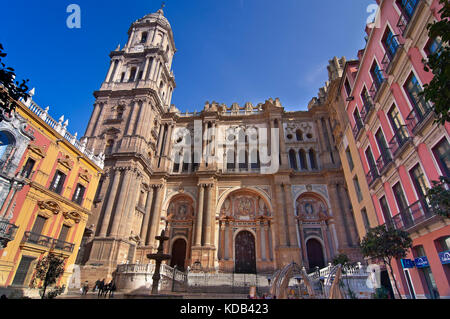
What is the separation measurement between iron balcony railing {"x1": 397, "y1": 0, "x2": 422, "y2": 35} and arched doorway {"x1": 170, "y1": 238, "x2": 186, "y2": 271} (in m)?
23.8

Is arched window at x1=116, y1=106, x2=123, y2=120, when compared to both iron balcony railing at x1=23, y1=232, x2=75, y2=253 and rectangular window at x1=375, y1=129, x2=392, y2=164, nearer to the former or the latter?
iron balcony railing at x1=23, y1=232, x2=75, y2=253

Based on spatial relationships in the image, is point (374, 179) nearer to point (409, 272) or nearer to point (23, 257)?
point (409, 272)

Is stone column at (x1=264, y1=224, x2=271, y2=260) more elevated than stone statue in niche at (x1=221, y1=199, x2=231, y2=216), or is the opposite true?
stone statue in niche at (x1=221, y1=199, x2=231, y2=216)

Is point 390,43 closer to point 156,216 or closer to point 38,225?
point 38,225

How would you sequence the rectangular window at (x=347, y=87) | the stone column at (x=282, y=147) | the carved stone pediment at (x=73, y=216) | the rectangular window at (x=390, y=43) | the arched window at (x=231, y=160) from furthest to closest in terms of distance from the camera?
1. the arched window at (x=231, y=160)
2. the stone column at (x=282, y=147)
3. the rectangular window at (x=347, y=87)
4. the carved stone pediment at (x=73, y=216)
5. the rectangular window at (x=390, y=43)

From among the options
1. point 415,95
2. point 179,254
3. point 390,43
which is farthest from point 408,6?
point 179,254

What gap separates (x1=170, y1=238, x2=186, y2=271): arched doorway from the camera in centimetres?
2388

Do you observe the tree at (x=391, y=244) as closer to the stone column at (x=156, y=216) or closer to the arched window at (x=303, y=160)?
the arched window at (x=303, y=160)

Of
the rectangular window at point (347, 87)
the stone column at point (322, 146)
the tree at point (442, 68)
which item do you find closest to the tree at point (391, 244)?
the tree at point (442, 68)

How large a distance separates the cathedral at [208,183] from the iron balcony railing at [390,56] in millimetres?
14305

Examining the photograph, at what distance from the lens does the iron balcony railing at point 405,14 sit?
10.3m

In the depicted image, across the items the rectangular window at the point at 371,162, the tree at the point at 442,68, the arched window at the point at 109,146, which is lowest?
the tree at the point at 442,68

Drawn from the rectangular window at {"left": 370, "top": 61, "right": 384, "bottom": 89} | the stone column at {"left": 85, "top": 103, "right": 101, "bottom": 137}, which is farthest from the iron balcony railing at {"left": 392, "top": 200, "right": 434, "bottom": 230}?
the stone column at {"left": 85, "top": 103, "right": 101, "bottom": 137}
